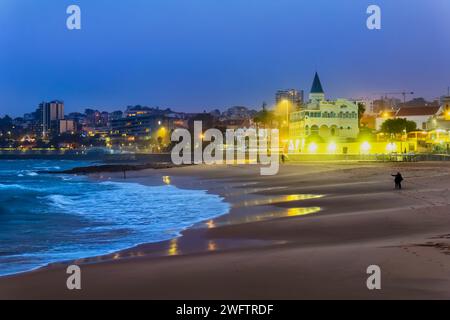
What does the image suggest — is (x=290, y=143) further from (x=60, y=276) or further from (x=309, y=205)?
(x=60, y=276)

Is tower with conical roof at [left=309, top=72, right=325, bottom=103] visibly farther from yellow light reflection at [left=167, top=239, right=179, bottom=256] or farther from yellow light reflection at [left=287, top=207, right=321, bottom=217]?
yellow light reflection at [left=167, top=239, right=179, bottom=256]

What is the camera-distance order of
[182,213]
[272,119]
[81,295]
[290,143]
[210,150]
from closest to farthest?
[81,295]
[182,213]
[290,143]
[210,150]
[272,119]

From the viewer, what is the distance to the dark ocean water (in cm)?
1230

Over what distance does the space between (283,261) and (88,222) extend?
32.0 feet

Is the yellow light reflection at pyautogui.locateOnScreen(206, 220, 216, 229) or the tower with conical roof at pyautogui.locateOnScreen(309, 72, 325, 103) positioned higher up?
the tower with conical roof at pyautogui.locateOnScreen(309, 72, 325, 103)

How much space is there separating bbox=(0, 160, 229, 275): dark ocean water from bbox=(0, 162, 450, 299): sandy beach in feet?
3.31

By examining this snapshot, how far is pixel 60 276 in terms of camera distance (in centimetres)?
912

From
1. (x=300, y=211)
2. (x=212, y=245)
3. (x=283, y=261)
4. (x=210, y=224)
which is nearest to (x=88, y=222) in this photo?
(x=210, y=224)

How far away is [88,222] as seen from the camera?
1756 centimetres

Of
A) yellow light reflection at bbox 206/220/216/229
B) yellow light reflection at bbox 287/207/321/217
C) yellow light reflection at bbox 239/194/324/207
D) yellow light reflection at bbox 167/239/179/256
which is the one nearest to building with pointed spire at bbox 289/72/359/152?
yellow light reflection at bbox 239/194/324/207

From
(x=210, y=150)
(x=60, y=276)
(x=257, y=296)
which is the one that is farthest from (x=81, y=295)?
(x=210, y=150)

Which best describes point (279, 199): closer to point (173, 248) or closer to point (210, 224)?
point (210, 224)

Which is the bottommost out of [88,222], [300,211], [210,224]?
[88,222]

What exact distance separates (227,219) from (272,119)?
316 feet
